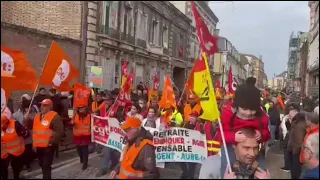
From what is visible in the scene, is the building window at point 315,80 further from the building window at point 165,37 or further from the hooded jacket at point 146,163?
the building window at point 165,37

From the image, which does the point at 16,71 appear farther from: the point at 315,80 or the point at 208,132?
the point at 315,80

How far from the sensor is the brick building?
367cm

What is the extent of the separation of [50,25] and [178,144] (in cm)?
218

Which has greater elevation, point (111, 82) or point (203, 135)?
point (111, 82)

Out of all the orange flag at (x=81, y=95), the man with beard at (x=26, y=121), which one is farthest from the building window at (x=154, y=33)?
the orange flag at (x=81, y=95)

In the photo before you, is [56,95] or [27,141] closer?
[27,141]

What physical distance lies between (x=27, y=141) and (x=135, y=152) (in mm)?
3975

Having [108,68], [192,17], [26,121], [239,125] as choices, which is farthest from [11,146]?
[239,125]

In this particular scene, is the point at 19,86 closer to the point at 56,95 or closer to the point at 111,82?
the point at 111,82

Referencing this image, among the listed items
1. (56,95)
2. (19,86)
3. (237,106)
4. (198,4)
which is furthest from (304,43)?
(56,95)

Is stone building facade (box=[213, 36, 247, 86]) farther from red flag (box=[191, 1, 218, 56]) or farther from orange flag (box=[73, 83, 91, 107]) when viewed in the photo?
orange flag (box=[73, 83, 91, 107])

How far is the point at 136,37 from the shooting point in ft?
14.3

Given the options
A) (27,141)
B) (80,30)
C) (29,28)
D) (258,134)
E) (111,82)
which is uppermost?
(29,28)

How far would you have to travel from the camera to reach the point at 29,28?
416 inches
